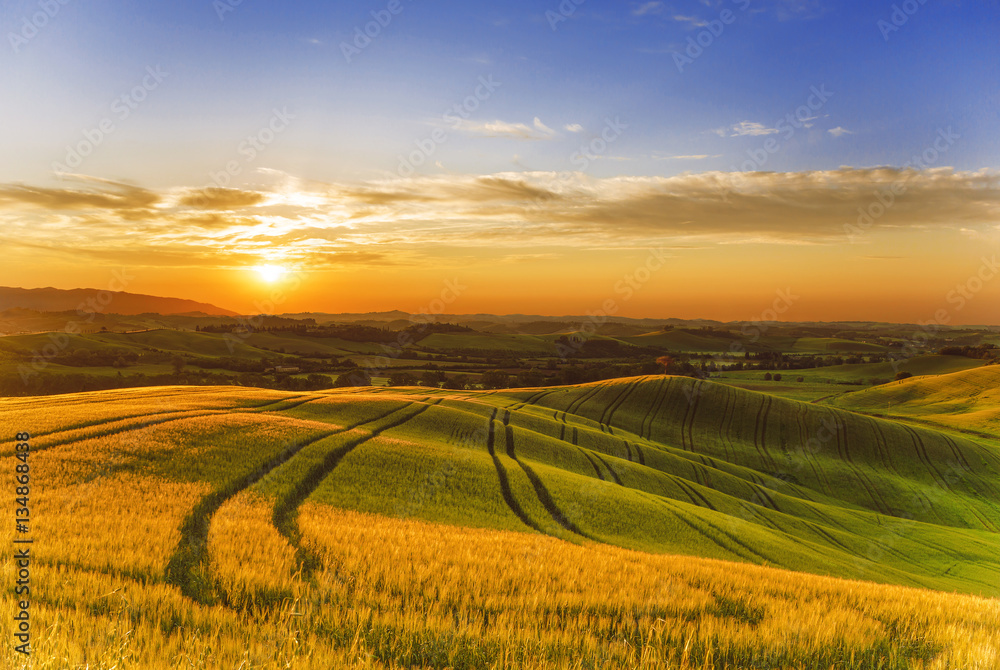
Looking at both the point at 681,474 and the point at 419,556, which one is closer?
the point at 419,556

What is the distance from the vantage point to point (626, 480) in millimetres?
37719

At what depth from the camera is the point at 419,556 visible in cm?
907

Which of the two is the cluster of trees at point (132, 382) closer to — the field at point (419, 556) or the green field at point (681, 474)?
the green field at point (681, 474)

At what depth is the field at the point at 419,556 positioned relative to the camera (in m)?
5.15

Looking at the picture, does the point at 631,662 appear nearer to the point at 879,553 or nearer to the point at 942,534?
the point at 879,553

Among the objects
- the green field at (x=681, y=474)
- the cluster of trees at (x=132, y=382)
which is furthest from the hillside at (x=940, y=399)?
the cluster of trees at (x=132, y=382)

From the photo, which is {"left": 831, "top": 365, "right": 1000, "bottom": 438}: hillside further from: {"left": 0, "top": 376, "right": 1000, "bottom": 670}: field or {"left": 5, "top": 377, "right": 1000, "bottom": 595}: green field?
{"left": 0, "top": 376, "right": 1000, "bottom": 670}: field

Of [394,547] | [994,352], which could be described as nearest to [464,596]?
[394,547]

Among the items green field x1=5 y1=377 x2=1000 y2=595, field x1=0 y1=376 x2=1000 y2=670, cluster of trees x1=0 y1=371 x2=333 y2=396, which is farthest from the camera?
cluster of trees x1=0 y1=371 x2=333 y2=396

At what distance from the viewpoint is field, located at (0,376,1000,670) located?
203 inches

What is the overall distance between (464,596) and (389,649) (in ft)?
6.00

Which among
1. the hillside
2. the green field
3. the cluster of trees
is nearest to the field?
the green field

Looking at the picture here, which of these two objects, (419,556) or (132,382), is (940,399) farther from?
(132,382)

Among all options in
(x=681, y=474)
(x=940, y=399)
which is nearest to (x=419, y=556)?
(x=681, y=474)
